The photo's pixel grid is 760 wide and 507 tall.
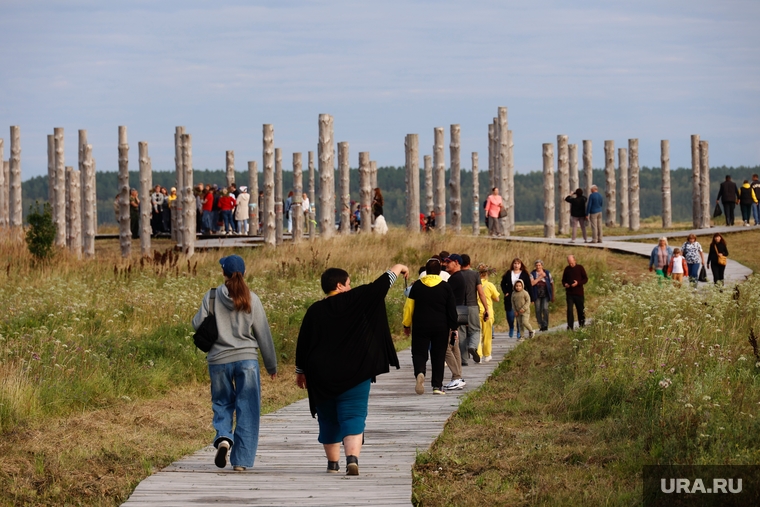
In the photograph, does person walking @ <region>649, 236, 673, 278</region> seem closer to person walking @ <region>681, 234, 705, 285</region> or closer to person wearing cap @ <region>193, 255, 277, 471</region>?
person walking @ <region>681, 234, 705, 285</region>

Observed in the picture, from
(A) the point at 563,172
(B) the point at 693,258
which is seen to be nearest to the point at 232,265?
(B) the point at 693,258

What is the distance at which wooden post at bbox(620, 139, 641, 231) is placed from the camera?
38.7 metres

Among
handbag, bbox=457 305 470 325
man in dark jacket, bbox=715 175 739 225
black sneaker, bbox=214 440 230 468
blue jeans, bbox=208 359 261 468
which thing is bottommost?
black sneaker, bbox=214 440 230 468

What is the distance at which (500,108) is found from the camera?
36375 mm

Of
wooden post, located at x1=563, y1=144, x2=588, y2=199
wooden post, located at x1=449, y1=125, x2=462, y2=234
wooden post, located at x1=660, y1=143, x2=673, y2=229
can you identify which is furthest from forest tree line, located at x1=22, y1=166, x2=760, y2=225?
wooden post, located at x1=449, y1=125, x2=462, y2=234

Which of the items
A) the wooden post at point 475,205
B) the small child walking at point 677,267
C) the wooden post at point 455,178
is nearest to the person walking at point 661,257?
the small child walking at point 677,267

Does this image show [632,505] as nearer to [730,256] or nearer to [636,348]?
[636,348]

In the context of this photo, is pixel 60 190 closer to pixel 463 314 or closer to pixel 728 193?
pixel 728 193

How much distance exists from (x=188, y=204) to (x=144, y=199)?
54.9 inches

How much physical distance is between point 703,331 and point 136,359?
7077mm

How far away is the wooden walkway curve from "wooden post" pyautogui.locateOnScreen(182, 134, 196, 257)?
57.4ft

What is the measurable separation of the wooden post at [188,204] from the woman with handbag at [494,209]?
925 cm

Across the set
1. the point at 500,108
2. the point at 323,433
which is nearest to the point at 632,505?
the point at 323,433

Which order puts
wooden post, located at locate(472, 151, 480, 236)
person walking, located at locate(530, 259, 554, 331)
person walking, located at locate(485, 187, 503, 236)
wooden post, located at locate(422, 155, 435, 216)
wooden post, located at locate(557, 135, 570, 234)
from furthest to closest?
wooden post, located at locate(422, 155, 435, 216)
wooden post, located at locate(472, 151, 480, 236)
wooden post, located at locate(557, 135, 570, 234)
person walking, located at locate(485, 187, 503, 236)
person walking, located at locate(530, 259, 554, 331)
